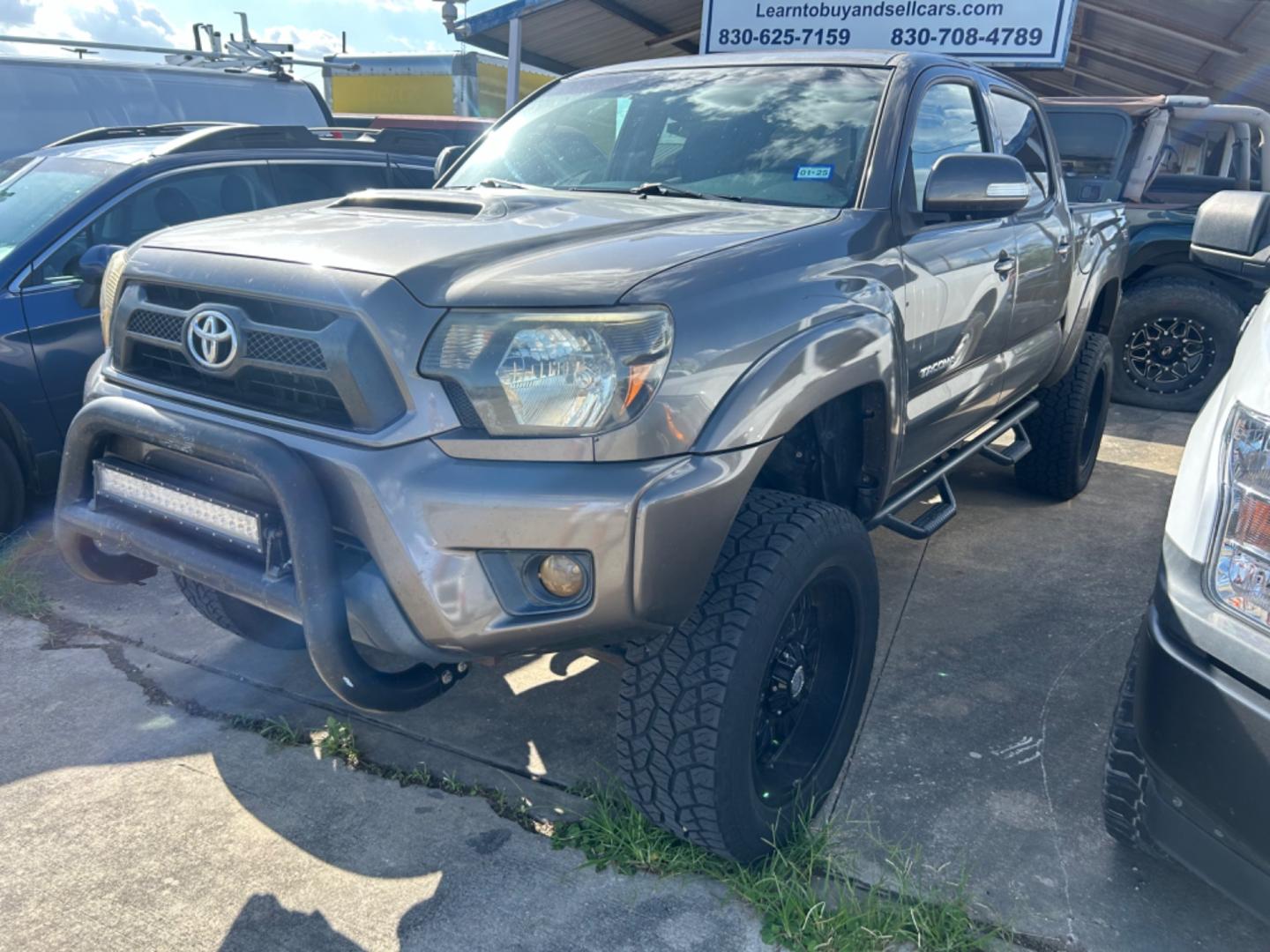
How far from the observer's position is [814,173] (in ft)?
9.04

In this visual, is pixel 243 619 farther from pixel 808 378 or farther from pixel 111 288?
pixel 808 378

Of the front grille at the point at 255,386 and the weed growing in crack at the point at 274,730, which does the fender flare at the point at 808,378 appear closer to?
the front grille at the point at 255,386

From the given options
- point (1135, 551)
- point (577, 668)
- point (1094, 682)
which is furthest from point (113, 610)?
point (1135, 551)

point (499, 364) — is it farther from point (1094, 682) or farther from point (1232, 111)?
point (1232, 111)

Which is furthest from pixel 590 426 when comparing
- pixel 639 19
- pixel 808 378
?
pixel 639 19

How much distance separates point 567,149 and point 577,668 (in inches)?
64.1

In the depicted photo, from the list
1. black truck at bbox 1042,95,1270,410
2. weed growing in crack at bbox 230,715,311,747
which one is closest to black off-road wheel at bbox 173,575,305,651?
weed growing in crack at bbox 230,715,311,747

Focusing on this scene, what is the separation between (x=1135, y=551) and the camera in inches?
164

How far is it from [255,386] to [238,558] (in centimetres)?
36

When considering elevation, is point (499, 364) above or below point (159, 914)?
above

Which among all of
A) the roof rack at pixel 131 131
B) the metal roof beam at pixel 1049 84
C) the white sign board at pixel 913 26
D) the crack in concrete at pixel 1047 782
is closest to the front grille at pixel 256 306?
the crack in concrete at pixel 1047 782

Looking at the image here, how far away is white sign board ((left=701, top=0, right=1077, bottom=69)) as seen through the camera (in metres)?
9.02

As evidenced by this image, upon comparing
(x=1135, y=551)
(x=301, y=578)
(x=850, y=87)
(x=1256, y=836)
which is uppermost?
(x=850, y=87)

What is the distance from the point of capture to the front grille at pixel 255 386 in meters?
1.99
